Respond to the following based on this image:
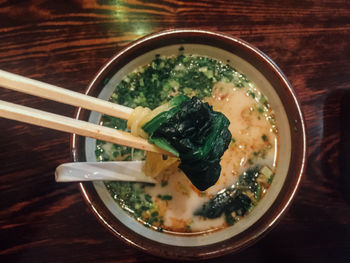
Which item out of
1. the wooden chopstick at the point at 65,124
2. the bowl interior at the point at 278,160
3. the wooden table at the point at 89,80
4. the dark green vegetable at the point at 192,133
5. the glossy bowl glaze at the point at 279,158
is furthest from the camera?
the wooden table at the point at 89,80

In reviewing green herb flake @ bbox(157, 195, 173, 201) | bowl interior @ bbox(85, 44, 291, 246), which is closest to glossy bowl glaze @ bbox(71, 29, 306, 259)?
bowl interior @ bbox(85, 44, 291, 246)

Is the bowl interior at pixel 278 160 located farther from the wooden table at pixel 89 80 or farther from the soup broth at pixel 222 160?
the wooden table at pixel 89 80

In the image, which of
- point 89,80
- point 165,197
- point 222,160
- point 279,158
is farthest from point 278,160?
point 89,80

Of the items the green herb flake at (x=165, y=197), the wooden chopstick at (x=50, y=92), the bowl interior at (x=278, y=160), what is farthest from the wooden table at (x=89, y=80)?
the wooden chopstick at (x=50, y=92)

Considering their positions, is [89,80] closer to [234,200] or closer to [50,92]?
[50,92]

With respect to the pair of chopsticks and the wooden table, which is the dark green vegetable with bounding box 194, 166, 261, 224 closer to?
the wooden table

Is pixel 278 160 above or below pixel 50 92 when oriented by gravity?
below
